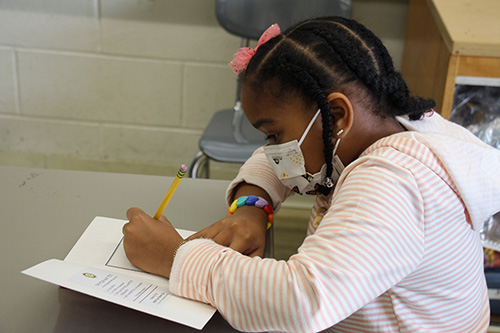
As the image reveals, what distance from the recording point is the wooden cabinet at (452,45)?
1.35 metres

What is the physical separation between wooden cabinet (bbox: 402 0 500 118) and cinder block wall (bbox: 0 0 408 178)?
51 cm

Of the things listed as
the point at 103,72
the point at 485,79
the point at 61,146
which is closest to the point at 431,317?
the point at 485,79

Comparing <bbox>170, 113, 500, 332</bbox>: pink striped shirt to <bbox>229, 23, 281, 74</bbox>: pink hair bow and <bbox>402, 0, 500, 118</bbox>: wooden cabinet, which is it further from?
<bbox>402, 0, 500, 118</bbox>: wooden cabinet

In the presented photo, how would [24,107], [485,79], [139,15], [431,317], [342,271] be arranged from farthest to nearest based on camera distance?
[24,107], [139,15], [485,79], [431,317], [342,271]

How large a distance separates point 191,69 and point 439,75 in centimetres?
120

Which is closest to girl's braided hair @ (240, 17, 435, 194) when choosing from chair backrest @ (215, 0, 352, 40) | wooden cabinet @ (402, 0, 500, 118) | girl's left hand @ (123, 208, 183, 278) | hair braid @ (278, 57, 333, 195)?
hair braid @ (278, 57, 333, 195)

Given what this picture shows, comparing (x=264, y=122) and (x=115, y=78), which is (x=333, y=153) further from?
(x=115, y=78)

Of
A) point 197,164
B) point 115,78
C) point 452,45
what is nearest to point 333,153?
point 452,45

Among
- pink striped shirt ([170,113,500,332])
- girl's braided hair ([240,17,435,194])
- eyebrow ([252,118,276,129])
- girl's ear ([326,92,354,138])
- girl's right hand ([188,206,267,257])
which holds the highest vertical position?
girl's braided hair ([240,17,435,194])

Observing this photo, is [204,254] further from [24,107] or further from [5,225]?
[24,107]

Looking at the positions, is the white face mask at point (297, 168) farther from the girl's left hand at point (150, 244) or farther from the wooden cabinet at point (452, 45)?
the wooden cabinet at point (452, 45)

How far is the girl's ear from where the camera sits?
0.73m

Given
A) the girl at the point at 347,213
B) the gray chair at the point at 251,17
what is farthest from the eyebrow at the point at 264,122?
the gray chair at the point at 251,17

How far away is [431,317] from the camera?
744mm
